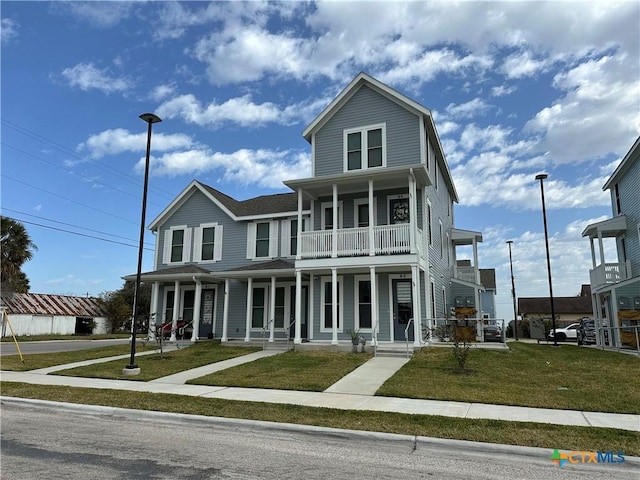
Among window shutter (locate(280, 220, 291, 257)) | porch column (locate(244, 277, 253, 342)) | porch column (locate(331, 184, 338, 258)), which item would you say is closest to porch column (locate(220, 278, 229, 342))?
porch column (locate(244, 277, 253, 342))

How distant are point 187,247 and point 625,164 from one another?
834 inches

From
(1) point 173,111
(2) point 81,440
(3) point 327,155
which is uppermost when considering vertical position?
(1) point 173,111

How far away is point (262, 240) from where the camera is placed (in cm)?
2091

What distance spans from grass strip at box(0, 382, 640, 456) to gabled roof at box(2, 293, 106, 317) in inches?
1152

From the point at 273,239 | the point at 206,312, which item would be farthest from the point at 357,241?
the point at 206,312

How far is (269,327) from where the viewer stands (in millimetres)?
19281

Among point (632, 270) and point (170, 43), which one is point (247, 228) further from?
point (632, 270)

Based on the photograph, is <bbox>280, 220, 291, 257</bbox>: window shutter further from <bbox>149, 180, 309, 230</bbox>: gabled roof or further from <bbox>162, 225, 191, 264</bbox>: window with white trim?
<bbox>162, 225, 191, 264</bbox>: window with white trim

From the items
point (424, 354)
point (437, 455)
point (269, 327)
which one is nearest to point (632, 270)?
point (424, 354)

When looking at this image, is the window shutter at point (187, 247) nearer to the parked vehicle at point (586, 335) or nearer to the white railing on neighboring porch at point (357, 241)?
the white railing on neighboring porch at point (357, 241)

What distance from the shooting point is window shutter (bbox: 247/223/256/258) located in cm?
2092

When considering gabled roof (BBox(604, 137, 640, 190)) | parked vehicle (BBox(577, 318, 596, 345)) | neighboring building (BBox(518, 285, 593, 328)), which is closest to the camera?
gabled roof (BBox(604, 137, 640, 190))

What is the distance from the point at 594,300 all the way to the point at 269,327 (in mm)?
16678

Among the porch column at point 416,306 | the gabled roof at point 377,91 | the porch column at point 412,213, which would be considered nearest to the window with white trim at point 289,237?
the gabled roof at point 377,91
